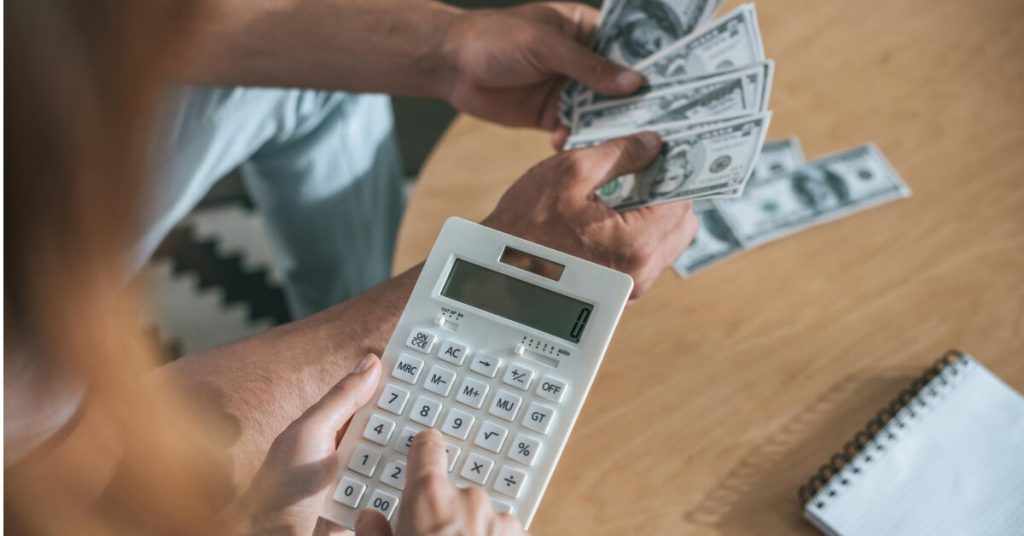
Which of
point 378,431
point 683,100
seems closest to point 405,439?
point 378,431

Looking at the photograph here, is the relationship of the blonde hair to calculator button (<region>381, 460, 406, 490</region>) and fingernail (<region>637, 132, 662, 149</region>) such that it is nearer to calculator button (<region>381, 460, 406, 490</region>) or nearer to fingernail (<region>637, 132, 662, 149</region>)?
calculator button (<region>381, 460, 406, 490</region>)

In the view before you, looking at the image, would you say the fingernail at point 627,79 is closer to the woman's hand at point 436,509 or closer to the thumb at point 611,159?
the thumb at point 611,159

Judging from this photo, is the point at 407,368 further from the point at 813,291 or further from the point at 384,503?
the point at 813,291

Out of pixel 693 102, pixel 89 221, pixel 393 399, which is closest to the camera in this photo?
pixel 89 221

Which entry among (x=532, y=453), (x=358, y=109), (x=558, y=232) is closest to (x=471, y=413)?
(x=532, y=453)

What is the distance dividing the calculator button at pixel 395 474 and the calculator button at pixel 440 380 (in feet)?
0.17

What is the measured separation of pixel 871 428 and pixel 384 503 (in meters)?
0.43

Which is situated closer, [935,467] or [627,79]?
[935,467]

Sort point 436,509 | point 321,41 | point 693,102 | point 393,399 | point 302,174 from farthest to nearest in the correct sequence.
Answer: point 302,174, point 321,41, point 693,102, point 393,399, point 436,509

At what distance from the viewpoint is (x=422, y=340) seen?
2.02ft

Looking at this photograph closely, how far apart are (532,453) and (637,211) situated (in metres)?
0.28

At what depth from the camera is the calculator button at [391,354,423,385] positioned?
0.61 m

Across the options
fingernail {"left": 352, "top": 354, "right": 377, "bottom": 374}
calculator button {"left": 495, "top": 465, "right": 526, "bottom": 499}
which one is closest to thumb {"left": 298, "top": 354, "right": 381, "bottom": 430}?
fingernail {"left": 352, "top": 354, "right": 377, "bottom": 374}

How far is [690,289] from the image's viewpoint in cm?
88
